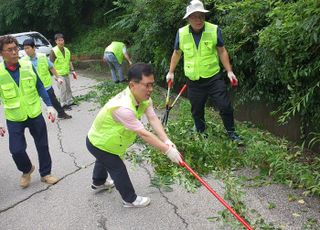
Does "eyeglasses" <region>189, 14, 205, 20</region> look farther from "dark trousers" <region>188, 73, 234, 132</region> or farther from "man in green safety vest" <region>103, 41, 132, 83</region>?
"man in green safety vest" <region>103, 41, 132, 83</region>

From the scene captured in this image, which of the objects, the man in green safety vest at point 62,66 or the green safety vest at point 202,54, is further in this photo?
the man in green safety vest at point 62,66

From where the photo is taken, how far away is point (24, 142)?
4.66 metres

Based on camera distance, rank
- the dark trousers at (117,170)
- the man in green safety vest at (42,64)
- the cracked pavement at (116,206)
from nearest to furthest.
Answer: the cracked pavement at (116,206), the dark trousers at (117,170), the man in green safety vest at (42,64)

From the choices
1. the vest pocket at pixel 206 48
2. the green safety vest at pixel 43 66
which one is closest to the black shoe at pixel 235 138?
the vest pocket at pixel 206 48

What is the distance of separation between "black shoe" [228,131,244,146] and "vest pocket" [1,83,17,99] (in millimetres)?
2627

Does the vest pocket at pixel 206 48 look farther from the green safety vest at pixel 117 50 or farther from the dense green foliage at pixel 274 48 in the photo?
the green safety vest at pixel 117 50

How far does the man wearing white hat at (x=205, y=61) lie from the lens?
16.6ft

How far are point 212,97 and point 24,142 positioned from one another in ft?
7.62

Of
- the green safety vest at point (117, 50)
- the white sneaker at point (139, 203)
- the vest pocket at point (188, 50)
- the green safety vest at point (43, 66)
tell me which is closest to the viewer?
the white sneaker at point (139, 203)

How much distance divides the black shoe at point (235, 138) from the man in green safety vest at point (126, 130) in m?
1.55

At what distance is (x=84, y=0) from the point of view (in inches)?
712

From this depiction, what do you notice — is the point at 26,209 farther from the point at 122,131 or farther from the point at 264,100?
the point at 264,100

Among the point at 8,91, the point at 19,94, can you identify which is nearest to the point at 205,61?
the point at 19,94

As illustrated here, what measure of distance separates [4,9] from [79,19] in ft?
11.7
